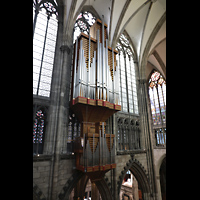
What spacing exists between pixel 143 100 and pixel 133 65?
A: 12.4 ft

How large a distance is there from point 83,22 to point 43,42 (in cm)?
447

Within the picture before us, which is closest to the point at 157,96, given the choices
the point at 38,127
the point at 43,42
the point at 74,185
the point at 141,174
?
the point at 141,174

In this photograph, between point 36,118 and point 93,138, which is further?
point 36,118

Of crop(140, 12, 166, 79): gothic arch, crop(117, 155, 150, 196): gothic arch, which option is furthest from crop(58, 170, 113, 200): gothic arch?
crop(140, 12, 166, 79): gothic arch

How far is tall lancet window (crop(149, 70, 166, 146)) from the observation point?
16844 millimetres

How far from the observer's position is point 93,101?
7.16 metres

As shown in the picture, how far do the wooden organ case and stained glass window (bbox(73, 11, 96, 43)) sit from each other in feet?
8.38

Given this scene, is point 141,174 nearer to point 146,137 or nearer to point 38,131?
point 146,137

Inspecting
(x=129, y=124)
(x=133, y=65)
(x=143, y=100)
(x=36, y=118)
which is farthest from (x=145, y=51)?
(x=36, y=118)

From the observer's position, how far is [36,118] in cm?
703

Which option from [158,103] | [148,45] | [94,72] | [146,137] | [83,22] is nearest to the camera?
[94,72]
